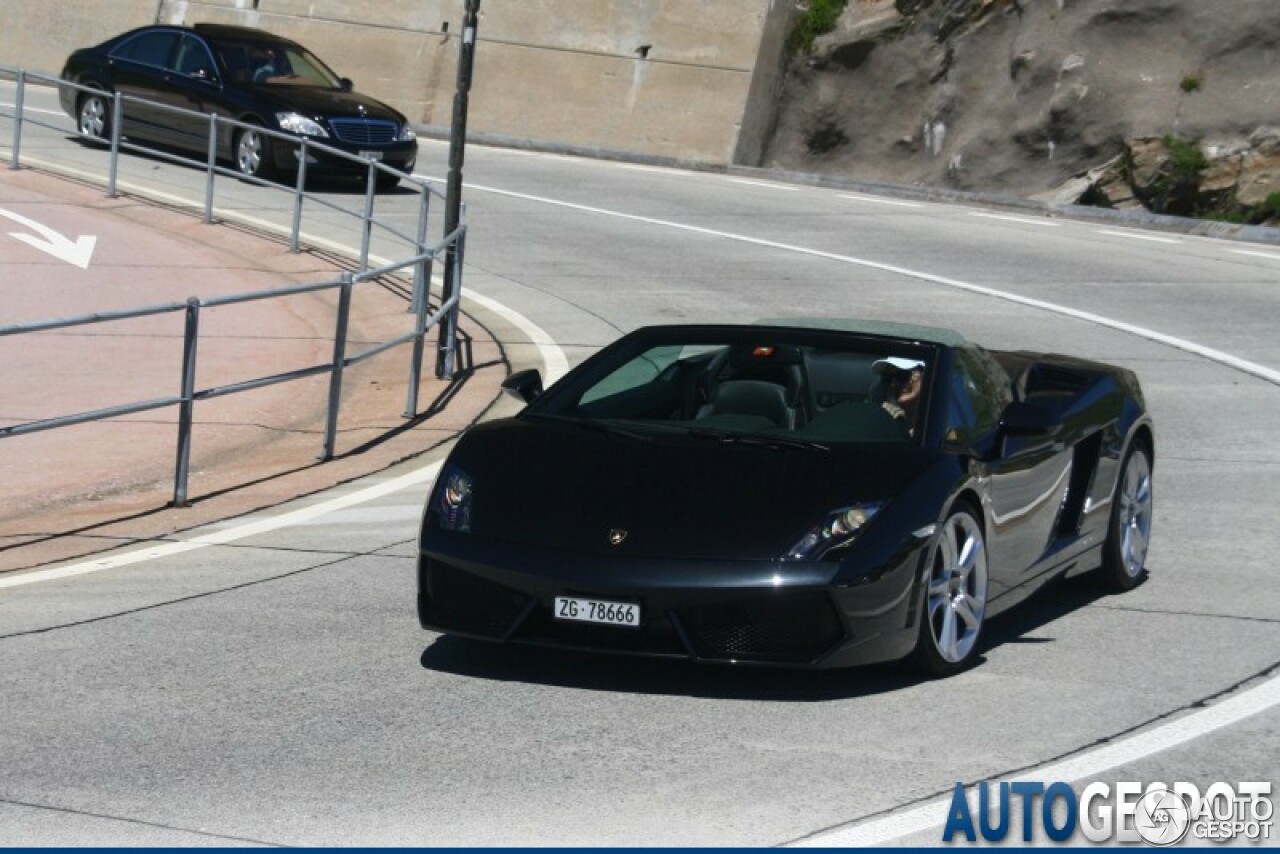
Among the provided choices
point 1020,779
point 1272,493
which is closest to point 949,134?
point 1272,493

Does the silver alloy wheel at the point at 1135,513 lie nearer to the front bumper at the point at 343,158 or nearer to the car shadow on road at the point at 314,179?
the front bumper at the point at 343,158

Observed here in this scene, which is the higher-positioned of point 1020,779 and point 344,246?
point 1020,779

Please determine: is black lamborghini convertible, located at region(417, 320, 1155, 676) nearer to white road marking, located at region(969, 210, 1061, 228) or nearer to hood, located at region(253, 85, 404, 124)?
hood, located at region(253, 85, 404, 124)

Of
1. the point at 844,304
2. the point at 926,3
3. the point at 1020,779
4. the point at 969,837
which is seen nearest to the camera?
the point at 969,837

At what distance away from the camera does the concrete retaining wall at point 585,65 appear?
32.3 m

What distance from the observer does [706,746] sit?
6898 millimetres

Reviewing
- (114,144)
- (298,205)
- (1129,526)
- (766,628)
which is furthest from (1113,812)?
(114,144)

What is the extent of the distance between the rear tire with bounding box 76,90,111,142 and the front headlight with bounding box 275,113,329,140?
3284mm

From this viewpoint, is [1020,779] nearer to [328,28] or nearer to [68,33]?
[328,28]

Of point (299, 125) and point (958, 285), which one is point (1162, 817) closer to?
point (958, 285)

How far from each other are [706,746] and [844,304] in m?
12.4

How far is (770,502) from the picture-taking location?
7.58 meters

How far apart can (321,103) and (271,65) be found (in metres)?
1.67

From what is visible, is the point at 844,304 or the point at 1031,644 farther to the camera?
the point at 844,304
